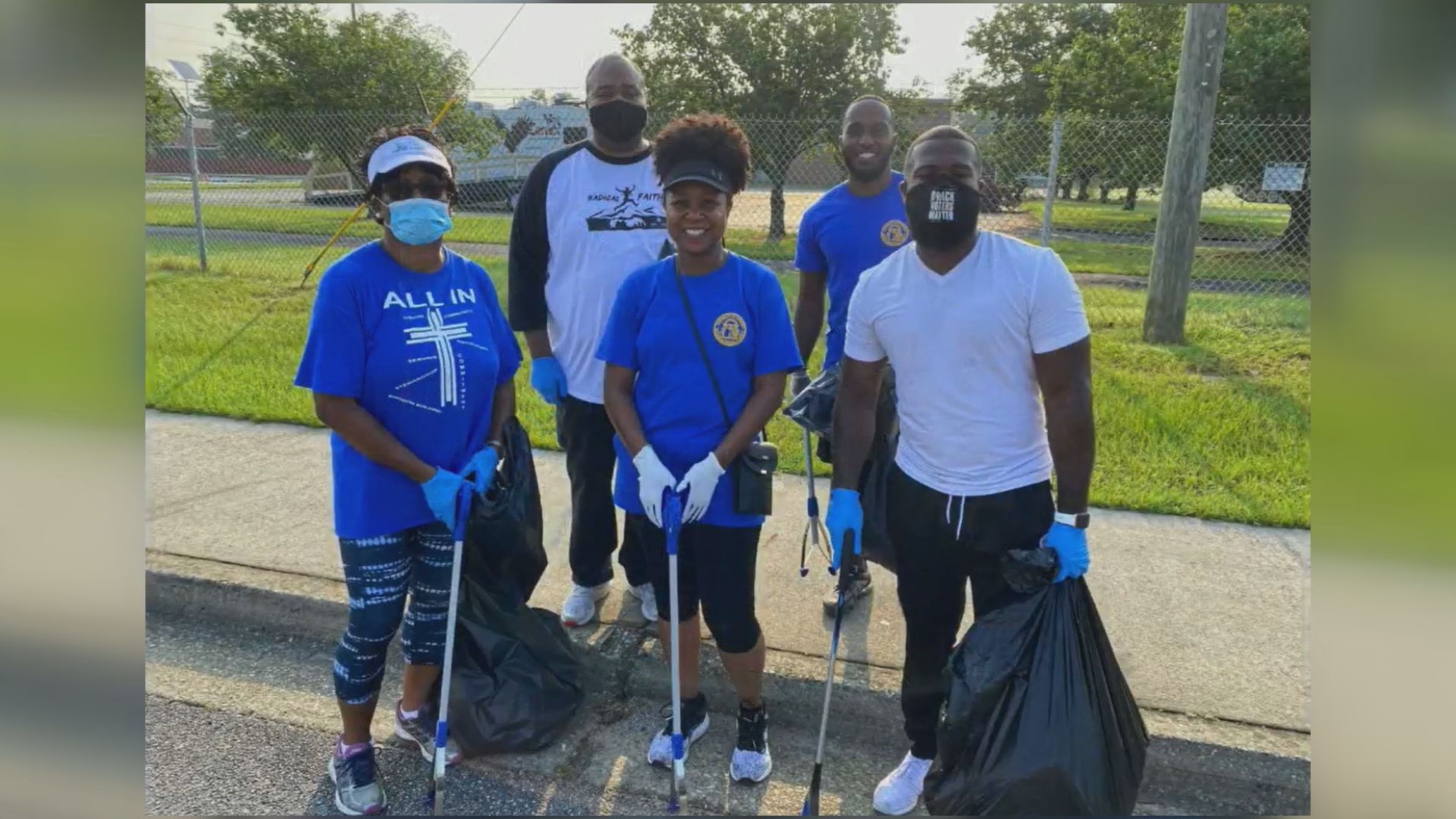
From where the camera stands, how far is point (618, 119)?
119 inches

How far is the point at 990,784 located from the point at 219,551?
11.1ft

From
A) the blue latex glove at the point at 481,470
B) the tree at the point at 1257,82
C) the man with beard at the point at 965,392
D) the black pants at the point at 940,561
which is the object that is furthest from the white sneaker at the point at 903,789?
the tree at the point at 1257,82

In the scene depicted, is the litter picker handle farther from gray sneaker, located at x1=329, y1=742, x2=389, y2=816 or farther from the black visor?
gray sneaker, located at x1=329, y1=742, x2=389, y2=816

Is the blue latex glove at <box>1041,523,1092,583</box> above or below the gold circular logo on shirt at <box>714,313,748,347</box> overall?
below

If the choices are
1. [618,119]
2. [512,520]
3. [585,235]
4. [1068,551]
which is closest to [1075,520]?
[1068,551]

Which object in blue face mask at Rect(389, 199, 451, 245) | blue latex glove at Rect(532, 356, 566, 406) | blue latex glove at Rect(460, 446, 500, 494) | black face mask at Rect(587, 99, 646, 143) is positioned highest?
black face mask at Rect(587, 99, 646, 143)

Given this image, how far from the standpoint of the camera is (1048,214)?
7.77 meters

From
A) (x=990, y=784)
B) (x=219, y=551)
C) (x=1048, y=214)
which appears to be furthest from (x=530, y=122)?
(x=990, y=784)

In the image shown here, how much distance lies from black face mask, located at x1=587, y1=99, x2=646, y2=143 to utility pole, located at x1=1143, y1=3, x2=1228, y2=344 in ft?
19.1

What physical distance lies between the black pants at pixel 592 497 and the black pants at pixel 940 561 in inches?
43.6

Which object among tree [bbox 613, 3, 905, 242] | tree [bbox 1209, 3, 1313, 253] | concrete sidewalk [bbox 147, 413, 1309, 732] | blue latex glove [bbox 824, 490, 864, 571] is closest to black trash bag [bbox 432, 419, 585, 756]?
concrete sidewalk [bbox 147, 413, 1309, 732]

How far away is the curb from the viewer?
2678mm

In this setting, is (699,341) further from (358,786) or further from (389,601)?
(358,786)

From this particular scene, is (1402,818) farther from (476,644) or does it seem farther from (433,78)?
(433,78)
